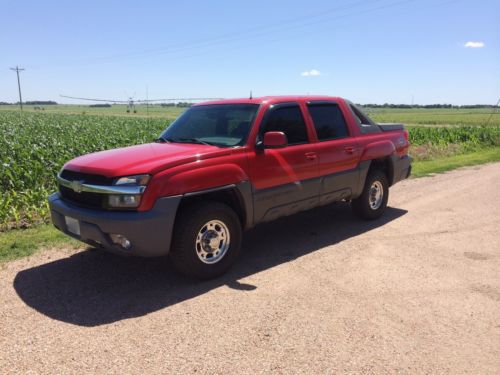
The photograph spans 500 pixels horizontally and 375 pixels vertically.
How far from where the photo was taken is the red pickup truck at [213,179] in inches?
161

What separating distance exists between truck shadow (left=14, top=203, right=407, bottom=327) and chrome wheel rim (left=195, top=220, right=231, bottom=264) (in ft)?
0.86

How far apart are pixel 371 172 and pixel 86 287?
449 centimetres

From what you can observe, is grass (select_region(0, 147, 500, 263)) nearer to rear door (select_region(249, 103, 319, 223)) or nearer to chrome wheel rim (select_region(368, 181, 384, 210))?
rear door (select_region(249, 103, 319, 223))

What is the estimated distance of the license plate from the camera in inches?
172

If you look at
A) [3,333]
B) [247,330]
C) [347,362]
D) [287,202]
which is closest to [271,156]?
[287,202]

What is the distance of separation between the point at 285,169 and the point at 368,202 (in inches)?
84.9

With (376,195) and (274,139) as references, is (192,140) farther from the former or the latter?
(376,195)

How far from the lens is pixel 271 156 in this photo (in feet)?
16.6

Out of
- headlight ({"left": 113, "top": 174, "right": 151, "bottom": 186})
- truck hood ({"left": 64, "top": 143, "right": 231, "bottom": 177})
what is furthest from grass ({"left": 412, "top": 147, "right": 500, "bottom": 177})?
headlight ({"left": 113, "top": 174, "right": 151, "bottom": 186})

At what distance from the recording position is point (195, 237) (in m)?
4.34

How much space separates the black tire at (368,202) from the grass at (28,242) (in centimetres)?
408

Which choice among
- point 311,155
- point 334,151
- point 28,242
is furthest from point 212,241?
point 28,242

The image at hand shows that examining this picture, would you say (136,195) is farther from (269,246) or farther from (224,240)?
(269,246)

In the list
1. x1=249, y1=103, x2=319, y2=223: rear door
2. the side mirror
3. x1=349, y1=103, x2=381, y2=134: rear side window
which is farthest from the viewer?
x1=349, y1=103, x2=381, y2=134: rear side window
